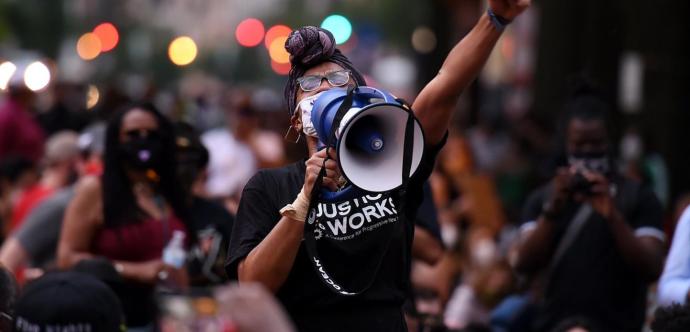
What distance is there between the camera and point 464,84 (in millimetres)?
4820

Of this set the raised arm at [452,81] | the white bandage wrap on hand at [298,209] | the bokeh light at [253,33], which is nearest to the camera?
the white bandage wrap on hand at [298,209]

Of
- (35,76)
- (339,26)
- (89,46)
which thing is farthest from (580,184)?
(89,46)

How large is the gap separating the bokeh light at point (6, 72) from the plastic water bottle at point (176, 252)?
8.91 metres

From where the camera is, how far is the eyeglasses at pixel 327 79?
467 cm

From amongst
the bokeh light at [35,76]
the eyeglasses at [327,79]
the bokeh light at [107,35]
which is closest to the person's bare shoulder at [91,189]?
the eyeglasses at [327,79]

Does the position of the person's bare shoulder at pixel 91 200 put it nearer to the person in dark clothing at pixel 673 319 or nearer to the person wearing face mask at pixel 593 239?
the person wearing face mask at pixel 593 239

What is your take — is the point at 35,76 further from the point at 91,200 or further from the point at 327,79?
the point at 327,79

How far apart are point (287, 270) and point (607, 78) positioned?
14.3m

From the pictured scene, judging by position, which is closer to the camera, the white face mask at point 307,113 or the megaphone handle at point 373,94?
the megaphone handle at point 373,94

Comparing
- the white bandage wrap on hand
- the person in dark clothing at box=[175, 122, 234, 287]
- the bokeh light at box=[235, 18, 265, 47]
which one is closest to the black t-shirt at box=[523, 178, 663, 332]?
the person in dark clothing at box=[175, 122, 234, 287]

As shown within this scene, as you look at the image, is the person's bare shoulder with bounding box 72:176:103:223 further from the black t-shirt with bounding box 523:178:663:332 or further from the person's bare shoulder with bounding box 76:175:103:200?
the black t-shirt with bounding box 523:178:663:332

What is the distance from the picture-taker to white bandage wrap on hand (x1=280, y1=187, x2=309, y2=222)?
4.43 meters

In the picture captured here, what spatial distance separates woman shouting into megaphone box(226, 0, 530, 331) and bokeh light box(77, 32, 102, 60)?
162 ft

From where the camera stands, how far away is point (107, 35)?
163 feet
